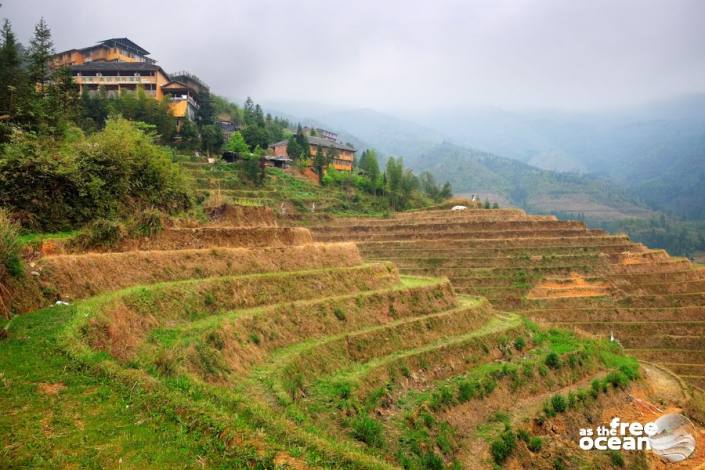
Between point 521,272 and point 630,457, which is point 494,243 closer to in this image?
point 521,272

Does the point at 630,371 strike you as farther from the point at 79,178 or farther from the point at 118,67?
the point at 118,67

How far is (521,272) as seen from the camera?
32688 mm

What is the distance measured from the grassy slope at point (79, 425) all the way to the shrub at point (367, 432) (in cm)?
492

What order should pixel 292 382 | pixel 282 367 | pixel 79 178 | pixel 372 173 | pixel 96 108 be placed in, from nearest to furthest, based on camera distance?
pixel 292 382, pixel 282 367, pixel 79 178, pixel 96 108, pixel 372 173

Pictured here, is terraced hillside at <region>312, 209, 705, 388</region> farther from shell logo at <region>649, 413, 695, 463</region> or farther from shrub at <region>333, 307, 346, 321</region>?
shrub at <region>333, 307, 346, 321</region>

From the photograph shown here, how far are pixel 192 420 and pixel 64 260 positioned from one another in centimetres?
683

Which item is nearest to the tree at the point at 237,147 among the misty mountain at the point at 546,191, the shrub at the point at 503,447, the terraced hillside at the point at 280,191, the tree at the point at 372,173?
the terraced hillside at the point at 280,191

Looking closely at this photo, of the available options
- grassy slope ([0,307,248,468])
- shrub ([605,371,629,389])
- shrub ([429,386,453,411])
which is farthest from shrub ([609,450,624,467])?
grassy slope ([0,307,248,468])

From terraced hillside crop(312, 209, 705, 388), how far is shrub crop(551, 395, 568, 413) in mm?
12749

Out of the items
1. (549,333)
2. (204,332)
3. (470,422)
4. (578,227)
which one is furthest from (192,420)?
(578,227)

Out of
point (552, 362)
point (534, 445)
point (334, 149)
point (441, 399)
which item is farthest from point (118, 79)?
point (534, 445)

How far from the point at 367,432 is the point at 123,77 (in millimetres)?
48137

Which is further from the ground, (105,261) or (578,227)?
(105,261)

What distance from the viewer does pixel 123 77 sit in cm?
4803
